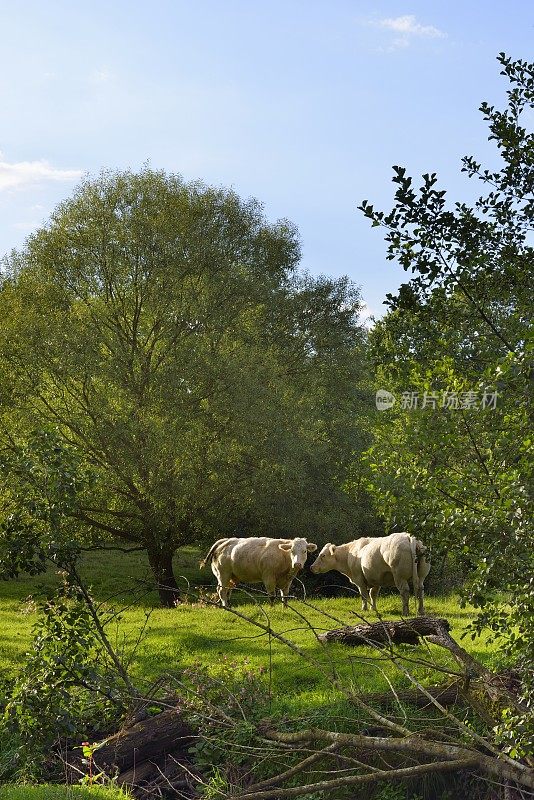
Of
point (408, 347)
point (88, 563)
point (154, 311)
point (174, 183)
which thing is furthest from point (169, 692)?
point (88, 563)

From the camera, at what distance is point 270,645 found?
33.6 feet

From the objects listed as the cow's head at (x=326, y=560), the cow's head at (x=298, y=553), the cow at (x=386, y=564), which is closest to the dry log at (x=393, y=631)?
the cow at (x=386, y=564)

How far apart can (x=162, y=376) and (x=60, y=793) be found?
62.4ft

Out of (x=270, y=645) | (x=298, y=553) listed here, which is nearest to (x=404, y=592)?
(x=298, y=553)

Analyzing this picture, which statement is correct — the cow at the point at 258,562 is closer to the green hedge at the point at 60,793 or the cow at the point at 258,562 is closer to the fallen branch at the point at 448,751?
the green hedge at the point at 60,793

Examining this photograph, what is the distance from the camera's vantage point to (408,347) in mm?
→ 8430

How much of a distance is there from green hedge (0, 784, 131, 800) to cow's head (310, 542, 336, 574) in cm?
1417

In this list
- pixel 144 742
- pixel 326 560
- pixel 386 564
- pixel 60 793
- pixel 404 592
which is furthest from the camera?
pixel 326 560

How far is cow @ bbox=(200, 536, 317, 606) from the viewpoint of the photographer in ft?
70.2

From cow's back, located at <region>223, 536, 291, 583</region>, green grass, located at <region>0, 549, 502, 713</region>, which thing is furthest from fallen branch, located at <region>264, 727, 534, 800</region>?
cow's back, located at <region>223, 536, 291, 583</region>

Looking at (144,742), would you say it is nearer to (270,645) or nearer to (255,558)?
(270,645)

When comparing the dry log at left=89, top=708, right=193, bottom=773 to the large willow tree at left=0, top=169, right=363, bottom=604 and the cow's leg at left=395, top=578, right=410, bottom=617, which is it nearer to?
the cow's leg at left=395, top=578, right=410, bottom=617

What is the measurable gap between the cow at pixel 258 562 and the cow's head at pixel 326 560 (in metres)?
0.88

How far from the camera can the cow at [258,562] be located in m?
21.4
